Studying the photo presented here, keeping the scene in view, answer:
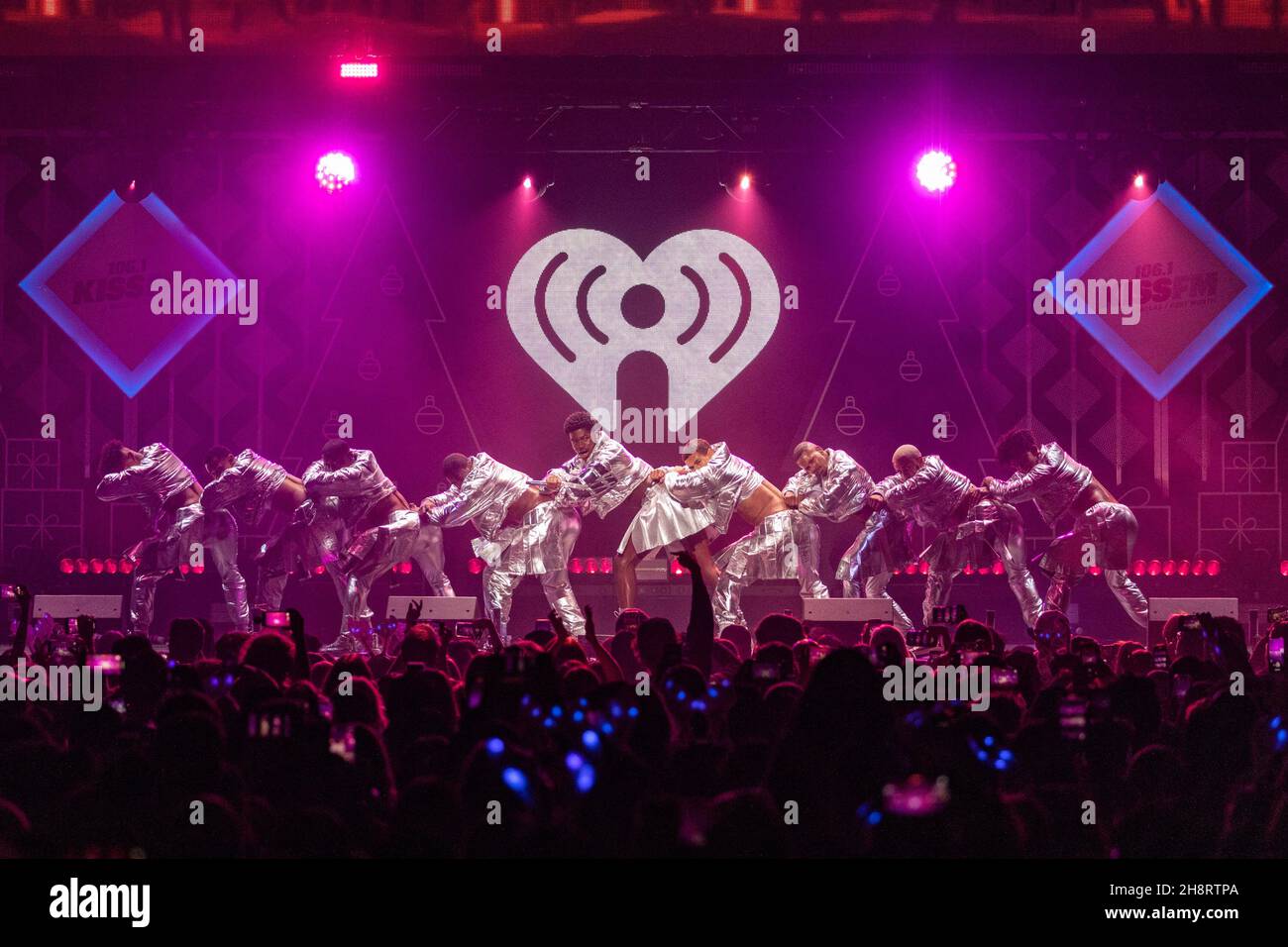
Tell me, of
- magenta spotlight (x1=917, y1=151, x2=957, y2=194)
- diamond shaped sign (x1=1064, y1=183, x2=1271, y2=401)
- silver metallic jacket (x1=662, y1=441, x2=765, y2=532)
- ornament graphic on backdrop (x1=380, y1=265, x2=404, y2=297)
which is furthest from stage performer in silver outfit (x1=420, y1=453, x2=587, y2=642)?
diamond shaped sign (x1=1064, y1=183, x2=1271, y2=401)

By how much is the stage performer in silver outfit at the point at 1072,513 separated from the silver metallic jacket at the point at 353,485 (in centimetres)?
496

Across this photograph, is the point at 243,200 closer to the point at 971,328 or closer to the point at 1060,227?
the point at 971,328

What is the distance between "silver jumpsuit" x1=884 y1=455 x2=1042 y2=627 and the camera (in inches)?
395

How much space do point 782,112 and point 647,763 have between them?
9.67 meters

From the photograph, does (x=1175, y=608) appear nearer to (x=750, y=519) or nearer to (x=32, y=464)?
Result: (x=750, y=519)

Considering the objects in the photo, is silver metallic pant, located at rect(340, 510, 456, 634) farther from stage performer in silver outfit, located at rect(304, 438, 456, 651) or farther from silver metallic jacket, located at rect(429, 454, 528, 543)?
silver metallic jacket, located at rect(429, 454, 528, 543)

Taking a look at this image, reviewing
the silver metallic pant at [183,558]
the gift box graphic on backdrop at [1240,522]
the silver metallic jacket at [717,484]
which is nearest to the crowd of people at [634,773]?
the silver metallic jacket at [717,484]

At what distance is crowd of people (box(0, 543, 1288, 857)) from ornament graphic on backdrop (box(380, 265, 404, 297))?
8695 millimetres

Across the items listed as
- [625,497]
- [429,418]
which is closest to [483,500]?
[625,497]

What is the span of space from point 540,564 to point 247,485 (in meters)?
2.61

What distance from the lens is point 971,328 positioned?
11.8 meters

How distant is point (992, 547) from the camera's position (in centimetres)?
1011

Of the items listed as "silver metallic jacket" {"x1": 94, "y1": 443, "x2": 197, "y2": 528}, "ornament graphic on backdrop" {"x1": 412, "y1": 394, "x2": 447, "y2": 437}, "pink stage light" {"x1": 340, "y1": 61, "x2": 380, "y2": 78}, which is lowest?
"silver metallic jacket" {"x1": 94, "y1": 443, "x2": 197, "y2": 528}

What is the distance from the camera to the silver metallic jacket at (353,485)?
10133mm
